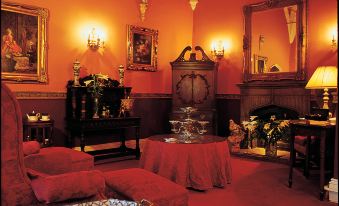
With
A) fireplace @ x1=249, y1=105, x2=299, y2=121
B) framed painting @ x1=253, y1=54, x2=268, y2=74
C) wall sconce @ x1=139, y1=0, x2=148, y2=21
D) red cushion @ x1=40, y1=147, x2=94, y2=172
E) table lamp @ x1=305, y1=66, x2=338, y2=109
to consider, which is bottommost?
red cushion @ x1=40, y1=147, x2=94, y2=172

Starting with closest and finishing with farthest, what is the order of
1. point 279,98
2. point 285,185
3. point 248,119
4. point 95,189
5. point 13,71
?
point 95,189, point 285,185, point 13,71, point 279,98, point 248,119

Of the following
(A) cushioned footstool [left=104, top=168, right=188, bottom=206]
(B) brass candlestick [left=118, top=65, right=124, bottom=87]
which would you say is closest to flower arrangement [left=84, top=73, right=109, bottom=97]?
(B) brass candlestick [left=118, top=65, right=124, bottom=87]

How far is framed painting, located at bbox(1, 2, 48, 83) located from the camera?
562cm

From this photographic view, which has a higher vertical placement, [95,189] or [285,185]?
[95,189]

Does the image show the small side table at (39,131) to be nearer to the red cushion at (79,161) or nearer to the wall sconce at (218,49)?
the red cushion at (79,161)

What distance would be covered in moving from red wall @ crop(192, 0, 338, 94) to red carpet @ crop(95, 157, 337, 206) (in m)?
2.32

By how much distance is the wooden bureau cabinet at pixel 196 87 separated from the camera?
293 inches

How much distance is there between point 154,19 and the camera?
25.8 ft

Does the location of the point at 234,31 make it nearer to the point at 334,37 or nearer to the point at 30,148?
the point at 334,37

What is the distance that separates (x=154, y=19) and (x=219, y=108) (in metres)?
2.48

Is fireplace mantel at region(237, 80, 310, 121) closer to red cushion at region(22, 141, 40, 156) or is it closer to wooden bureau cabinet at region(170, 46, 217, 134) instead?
wooden bureau cabinet at region(170, 46, 217, 134)

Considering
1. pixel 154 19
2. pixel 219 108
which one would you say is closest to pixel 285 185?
pixel 219 108

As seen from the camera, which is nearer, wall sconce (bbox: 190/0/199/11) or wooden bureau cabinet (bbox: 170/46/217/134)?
wooden bureau cabinet (bbox: 170/46/217/134)

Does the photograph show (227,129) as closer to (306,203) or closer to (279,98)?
(279,98)
